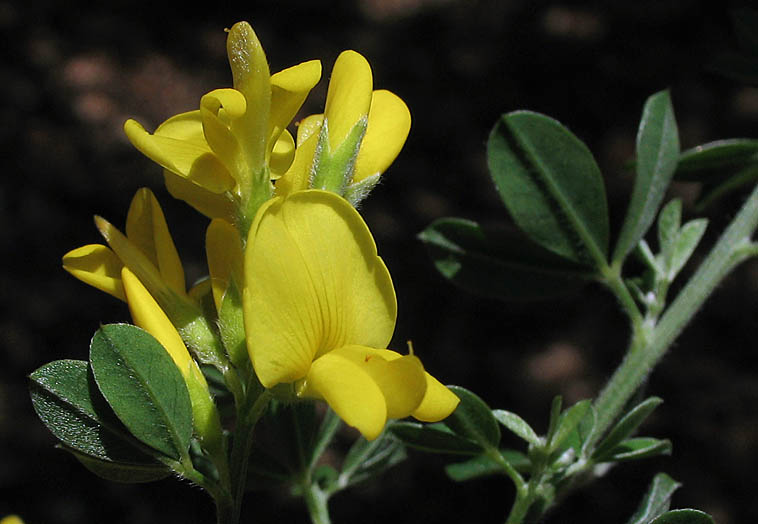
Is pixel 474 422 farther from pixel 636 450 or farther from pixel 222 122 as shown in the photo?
pixel 222 122

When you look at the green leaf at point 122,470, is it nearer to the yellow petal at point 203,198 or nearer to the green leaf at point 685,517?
the yellow petal at point 203,198

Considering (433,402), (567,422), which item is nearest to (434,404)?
(433,402)

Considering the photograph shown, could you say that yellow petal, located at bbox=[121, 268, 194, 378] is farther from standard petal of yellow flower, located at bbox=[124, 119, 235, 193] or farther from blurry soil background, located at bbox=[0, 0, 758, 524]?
blurry soil background, located at bbox=[0, 0, 758, 524]

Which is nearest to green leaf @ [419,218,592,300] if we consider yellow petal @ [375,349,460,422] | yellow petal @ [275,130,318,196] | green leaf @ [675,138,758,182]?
green leaf @ [675,138,758,182]

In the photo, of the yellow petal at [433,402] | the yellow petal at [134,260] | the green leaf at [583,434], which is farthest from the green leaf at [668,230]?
the yellow petal at [134,260]

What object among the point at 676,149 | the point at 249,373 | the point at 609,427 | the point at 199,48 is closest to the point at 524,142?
the point at 676,149
